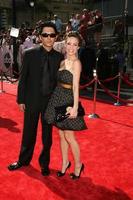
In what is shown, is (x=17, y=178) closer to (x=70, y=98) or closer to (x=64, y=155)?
(x=64, y=155)

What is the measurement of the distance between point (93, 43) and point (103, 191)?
9.96m

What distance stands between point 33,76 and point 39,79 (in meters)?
0.09

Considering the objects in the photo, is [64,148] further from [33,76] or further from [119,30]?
[119,30]

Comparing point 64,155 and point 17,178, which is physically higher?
point 64,155

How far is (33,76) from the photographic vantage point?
4.41 metres

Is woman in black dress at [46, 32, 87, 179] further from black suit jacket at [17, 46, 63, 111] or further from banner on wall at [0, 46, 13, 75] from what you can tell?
banner on wall at [0, 46, 13, 75]

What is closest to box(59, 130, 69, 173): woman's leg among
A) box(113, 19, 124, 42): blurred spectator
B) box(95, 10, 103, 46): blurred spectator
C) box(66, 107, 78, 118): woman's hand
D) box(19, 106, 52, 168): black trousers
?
box(19, 106, 52, 168): black trousers

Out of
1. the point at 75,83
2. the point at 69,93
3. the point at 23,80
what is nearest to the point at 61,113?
the point at 69,93

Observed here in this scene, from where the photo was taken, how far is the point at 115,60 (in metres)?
13.4

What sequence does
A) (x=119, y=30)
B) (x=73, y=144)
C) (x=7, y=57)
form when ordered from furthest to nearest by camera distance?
1. (x=7, y=57)
2. (x=119, y=30)
3. (x=73, y=144)

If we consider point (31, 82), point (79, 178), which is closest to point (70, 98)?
point (31, 82)

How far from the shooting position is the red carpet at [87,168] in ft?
13.9

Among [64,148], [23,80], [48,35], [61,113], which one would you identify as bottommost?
[64,148]

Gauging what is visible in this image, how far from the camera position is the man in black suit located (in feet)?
14.2
